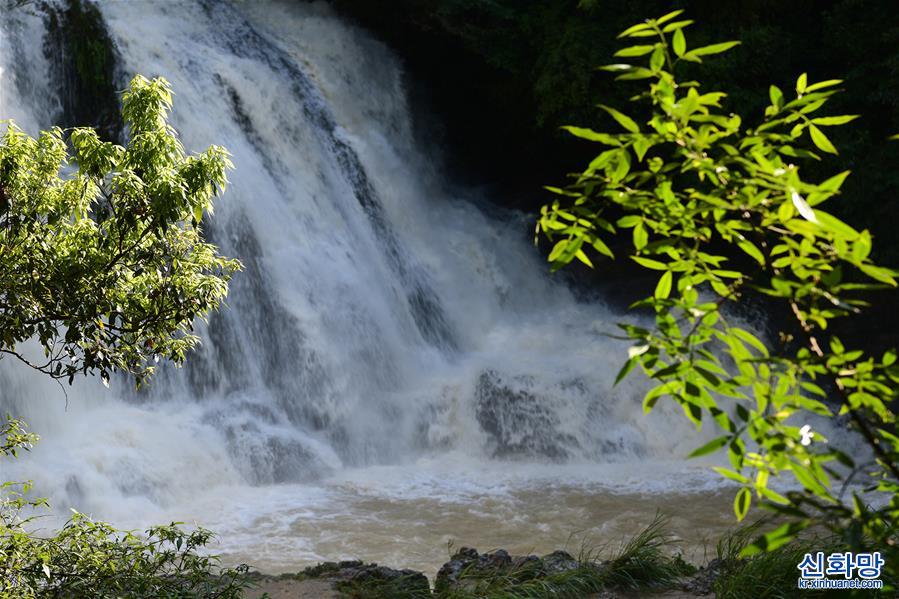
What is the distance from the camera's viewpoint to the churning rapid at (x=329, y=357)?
31.6ft

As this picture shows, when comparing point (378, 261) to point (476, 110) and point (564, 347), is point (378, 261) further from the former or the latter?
point (476, 110)

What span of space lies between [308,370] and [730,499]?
4.99 metres

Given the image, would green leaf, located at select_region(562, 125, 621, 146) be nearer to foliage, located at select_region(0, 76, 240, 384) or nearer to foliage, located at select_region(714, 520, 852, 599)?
foliage, located at select_region(0, 76, 240, 384)

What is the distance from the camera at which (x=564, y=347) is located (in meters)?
13.2


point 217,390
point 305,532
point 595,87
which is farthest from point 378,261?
point 305,532

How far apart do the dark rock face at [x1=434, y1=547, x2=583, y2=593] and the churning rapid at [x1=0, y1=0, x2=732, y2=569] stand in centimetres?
224

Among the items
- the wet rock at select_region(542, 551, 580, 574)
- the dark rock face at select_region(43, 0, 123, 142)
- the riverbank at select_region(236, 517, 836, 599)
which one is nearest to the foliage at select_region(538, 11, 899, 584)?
the riverbank at select_region(236, 517, 836, 599)

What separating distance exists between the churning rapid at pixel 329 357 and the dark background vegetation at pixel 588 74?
91 centimetres

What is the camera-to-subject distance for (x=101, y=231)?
5.03 meters

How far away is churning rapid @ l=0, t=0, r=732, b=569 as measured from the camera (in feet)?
31.6

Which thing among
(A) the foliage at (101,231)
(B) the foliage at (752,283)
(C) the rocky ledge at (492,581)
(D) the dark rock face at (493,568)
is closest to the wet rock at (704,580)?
(C) the rocky ledge at (492,581)

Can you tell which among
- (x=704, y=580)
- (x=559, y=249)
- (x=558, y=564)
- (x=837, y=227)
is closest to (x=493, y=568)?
(x=558, y=564)

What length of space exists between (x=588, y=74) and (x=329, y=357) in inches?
220

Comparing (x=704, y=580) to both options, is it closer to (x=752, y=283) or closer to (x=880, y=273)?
(x=752, y=283)
